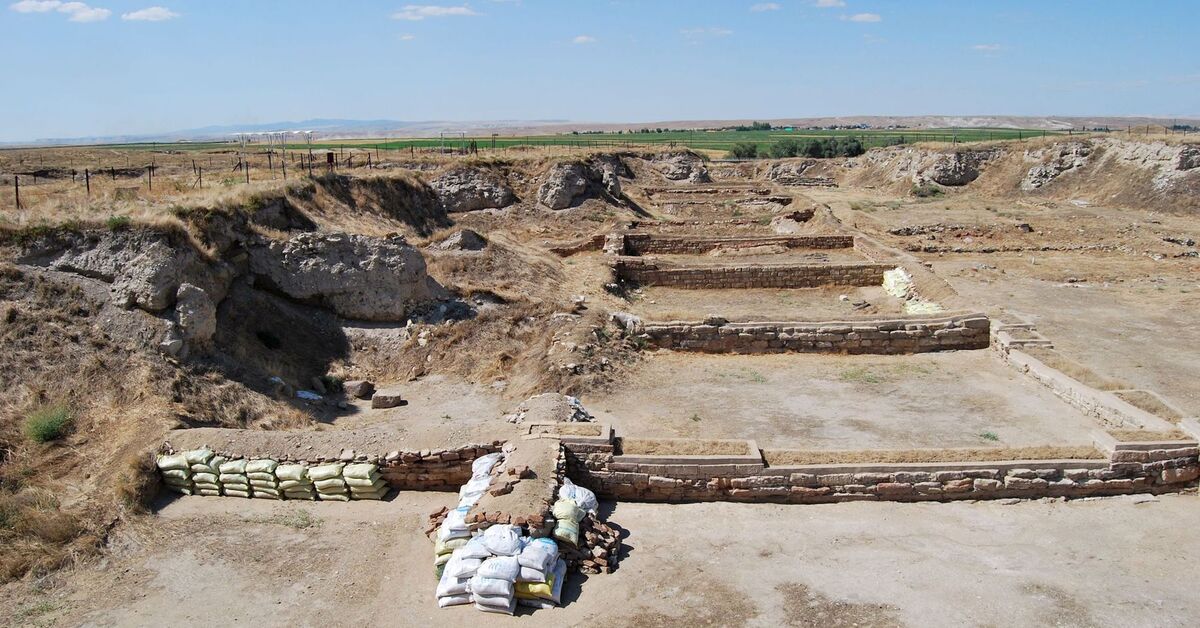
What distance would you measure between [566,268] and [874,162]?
38384 mm

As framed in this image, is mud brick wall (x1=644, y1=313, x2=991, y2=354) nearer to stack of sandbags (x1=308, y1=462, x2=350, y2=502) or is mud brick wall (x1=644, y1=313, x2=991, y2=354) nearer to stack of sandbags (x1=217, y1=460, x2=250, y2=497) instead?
stack of sandbags (x1=308, y1=462, x2=350, y2=502)

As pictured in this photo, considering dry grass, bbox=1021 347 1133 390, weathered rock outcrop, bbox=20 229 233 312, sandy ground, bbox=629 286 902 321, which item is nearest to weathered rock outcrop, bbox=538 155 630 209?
sandy ground, bbox=629 286 902 321

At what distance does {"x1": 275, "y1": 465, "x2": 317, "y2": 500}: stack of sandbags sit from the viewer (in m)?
8.67

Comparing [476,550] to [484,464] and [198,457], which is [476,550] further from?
[198,457]

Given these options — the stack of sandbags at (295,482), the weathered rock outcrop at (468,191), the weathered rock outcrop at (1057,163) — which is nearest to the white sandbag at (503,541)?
the stack of sandbags at (295,482)

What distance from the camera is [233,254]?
14.4 m

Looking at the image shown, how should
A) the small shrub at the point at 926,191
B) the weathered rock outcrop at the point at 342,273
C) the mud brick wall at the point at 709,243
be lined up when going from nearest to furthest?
the weathered rock outcrop at the point at 342,273
the mud brick wall at the point at 709,243
the small shrub at the point at 926,191

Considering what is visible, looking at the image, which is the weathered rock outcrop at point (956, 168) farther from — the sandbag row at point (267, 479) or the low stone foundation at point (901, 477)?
the sandbag row at point (267, 479)

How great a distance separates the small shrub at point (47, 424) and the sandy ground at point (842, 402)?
265 inches

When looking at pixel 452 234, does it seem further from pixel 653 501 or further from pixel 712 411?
pixel 653 501

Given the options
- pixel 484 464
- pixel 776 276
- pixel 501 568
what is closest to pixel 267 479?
pixel 484 464

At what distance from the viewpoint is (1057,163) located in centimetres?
4072

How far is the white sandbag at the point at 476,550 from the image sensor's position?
6738 mm

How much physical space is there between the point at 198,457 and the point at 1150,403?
11.9 meters
